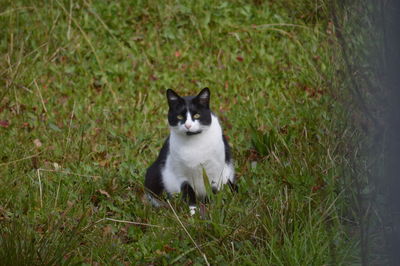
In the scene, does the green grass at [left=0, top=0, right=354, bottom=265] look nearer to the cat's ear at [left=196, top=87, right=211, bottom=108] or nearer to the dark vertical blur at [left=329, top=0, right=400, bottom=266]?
the dark vertical blur at [left=329, top=0, right=400, bottom=266]

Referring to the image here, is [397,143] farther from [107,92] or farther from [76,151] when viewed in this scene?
[107,92]

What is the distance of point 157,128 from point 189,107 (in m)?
1.55

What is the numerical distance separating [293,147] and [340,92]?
2.14 m

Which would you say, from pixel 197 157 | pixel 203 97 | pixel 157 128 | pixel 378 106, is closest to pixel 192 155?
pixel 197 157

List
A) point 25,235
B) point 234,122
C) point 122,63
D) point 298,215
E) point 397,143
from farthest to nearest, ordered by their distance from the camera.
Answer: point 122,63 → point 234,122 → point 298,215 → point 25,235 → point 397,143

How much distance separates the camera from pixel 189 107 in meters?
4.69

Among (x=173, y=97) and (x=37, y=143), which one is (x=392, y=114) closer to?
(x=173, y=97)

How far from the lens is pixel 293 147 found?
5109 mm

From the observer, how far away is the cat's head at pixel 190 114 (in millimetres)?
4609

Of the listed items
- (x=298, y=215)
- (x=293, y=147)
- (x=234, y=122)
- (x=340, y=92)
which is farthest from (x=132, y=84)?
(x=340, y=92)

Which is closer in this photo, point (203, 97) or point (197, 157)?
point (197, 157)

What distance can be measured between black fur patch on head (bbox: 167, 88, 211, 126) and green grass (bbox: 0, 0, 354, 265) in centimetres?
53

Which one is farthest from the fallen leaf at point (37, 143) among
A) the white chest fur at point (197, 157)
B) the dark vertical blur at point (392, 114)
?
the dark vertical blur at point (392, 114)

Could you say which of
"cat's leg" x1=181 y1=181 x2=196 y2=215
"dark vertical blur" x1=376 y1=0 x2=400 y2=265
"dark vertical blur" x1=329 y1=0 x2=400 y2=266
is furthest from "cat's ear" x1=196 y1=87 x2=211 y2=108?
"dark vertical blur" x1=376 y1=0 x2=400 y2=265
